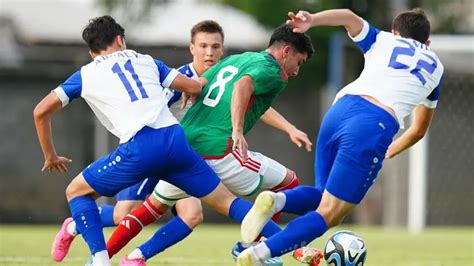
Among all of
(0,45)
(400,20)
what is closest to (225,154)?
(400,20)

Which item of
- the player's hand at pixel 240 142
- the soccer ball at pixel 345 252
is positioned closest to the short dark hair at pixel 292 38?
the player's hand at pixel 240 142

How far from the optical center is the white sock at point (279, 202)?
7.28 meters

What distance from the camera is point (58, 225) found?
19.5m

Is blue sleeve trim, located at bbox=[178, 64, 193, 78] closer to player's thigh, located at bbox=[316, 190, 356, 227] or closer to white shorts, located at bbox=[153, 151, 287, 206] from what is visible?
white shorts, located at bbox=[153, 151, 287, 206]

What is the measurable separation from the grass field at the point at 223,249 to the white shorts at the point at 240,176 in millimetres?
1253

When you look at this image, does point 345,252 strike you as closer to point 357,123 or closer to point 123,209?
point 357,123

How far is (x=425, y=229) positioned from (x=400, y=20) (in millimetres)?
10412

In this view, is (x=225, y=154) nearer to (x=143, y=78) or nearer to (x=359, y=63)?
(x=143, y=78)

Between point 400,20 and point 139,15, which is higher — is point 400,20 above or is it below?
above

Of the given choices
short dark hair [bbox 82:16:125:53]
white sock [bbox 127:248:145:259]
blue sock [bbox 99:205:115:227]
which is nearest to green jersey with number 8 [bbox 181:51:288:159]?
short dark hair [bbox 82:16:125:53]

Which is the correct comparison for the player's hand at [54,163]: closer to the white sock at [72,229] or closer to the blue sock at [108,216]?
the white sock at [72,229]

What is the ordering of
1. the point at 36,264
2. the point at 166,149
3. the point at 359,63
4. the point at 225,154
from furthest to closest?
the point at 359,63 → the point at 36,264 → the point at 225,154 → the point at 166,149

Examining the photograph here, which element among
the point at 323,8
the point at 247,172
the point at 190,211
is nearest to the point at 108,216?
the point at 190,211

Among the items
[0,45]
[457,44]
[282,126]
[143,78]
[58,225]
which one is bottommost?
[58,225]
